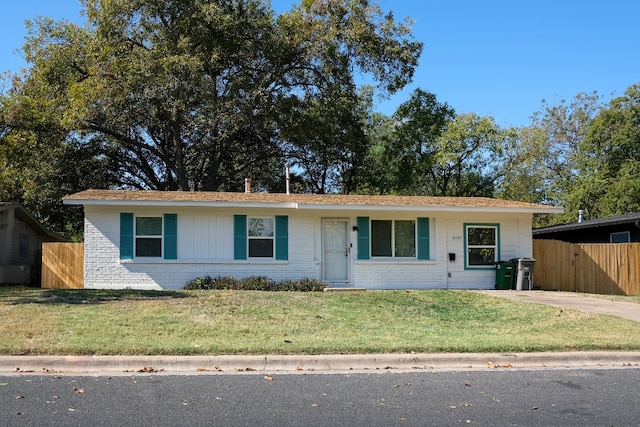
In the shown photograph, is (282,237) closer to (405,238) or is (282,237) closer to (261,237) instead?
(261,237)

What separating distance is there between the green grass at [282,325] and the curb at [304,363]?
0.28 m

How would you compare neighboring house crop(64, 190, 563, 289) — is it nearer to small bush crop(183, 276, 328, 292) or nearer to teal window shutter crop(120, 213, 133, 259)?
teal window shutter crop(120, 213, 133, 259)

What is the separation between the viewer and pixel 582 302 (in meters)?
14.9

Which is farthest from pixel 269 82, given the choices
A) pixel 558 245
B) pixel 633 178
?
pixel 633 178

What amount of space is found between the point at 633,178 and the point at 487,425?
97.4ft

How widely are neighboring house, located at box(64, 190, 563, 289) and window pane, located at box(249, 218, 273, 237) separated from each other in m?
0.03

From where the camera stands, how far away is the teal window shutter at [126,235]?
678 inches

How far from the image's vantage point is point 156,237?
1748cm

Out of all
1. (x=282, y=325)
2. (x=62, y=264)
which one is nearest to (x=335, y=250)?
(x=282, y=325)

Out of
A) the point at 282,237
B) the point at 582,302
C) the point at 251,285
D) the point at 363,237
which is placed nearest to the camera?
the point at 582,302

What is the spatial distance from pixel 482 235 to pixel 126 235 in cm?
1094

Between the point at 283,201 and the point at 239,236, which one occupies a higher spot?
the point at 283,201

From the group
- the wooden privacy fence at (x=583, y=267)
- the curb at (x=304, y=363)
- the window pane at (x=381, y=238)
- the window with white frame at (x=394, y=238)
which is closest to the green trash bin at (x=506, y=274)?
the wooden privacy fence at (x=583, y=267)

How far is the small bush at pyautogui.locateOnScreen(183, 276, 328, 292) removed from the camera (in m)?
16.9
